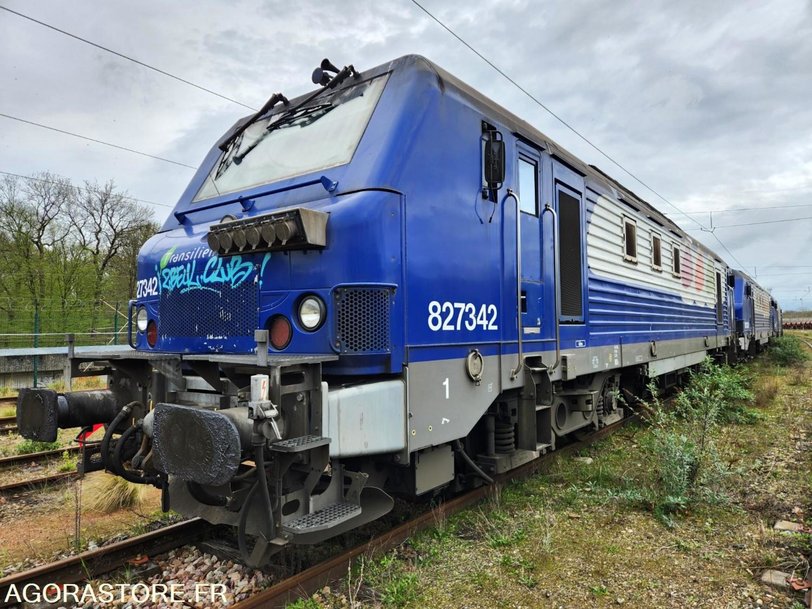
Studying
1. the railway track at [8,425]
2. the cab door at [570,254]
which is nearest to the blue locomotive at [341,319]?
the cab door at [570,254]

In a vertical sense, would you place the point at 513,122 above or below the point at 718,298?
above

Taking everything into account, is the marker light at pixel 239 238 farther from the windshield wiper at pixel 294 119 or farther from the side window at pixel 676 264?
the side window at pixel 676 264

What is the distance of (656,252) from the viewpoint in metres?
9.48

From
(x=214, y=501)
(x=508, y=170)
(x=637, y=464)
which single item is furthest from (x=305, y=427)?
(x=637, y=464)

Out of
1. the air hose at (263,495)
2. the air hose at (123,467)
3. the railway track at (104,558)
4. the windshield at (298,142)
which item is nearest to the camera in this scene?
the air hose at (263,495)

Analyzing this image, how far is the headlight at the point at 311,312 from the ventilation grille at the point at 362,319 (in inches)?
5.1

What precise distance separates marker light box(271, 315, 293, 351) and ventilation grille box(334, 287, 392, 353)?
0.39 meters

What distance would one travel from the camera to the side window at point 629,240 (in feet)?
26.1

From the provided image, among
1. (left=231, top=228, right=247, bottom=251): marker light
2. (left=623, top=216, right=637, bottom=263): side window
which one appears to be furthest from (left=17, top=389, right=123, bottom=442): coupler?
(left=623, top=216, right=637, bottom=263): side window

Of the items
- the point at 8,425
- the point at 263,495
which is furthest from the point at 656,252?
the point at 8,425

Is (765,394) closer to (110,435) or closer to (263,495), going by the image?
(263,495)

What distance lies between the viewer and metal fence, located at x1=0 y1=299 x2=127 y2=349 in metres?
18.8

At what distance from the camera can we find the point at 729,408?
31.1ft

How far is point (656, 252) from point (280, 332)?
7611 millimetres
